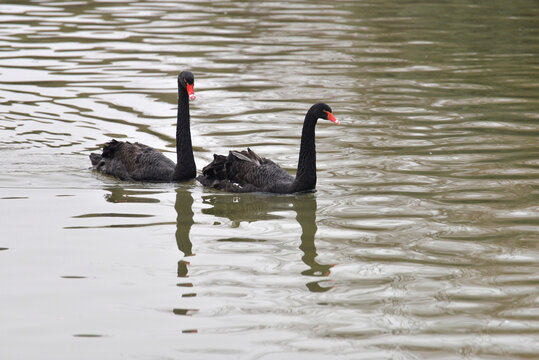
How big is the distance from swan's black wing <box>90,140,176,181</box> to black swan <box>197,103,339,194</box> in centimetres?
46

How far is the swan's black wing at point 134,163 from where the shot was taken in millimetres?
9172

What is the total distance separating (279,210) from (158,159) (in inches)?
62.5

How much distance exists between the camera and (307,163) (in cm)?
852

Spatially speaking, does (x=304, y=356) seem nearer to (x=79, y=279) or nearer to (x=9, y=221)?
(x=79, y=279)

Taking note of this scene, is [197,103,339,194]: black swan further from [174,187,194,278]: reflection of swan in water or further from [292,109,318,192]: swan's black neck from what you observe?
[174,187,194,278]: reflection of swan in water

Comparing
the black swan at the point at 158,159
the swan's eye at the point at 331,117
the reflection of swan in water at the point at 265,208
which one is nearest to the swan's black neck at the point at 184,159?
the black swan at the point at 158,159

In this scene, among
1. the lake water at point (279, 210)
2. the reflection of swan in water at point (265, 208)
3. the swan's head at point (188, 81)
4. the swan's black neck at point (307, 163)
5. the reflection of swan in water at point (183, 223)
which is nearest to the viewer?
the lake water at point (279, 210)

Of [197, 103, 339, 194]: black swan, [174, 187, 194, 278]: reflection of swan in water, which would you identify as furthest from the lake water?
[197, 103, 339, 194]: black swan

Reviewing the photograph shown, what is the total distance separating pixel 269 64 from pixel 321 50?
1.65 m

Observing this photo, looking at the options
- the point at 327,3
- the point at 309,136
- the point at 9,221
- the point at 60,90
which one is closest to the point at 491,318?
the point at 309,136

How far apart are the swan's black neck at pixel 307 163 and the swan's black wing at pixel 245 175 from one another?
14 cm

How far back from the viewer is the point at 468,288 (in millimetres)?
6277

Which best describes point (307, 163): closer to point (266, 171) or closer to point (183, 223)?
point (266, 171)

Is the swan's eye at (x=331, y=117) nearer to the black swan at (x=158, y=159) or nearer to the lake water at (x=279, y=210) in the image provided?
the lake water at (x=279, y=210)
